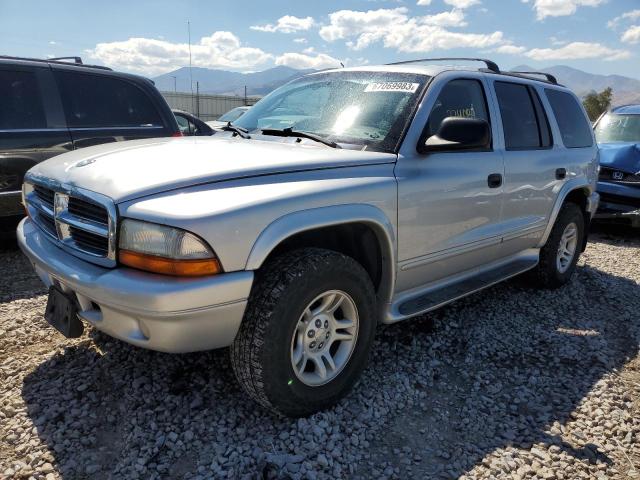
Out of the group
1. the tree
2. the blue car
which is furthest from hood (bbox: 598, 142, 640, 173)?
the tree

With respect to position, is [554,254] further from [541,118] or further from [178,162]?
[178,162]

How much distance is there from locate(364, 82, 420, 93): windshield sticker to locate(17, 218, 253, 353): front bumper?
5.31ft

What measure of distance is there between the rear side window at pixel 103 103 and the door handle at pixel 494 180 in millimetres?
3543

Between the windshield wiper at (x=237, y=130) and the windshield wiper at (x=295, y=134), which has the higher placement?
the windshield wiper at (x=295, y=134)

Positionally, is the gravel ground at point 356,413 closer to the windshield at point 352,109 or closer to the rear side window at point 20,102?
the windshield at point 352,109

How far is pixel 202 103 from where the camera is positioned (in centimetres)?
2186

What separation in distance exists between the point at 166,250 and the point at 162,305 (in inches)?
8.5

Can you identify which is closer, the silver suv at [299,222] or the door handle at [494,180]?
the silver suv at [299,222]

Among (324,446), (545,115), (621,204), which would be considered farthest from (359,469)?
(621,204)

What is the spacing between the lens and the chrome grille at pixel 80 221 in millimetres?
2100

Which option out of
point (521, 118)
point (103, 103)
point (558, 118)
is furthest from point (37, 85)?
point (558, 118)

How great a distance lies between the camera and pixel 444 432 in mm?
2512

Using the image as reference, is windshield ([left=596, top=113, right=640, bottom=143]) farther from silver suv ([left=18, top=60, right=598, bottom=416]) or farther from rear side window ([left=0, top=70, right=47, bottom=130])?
rear side window ([left=0, top=70, right=47, bottom=130])

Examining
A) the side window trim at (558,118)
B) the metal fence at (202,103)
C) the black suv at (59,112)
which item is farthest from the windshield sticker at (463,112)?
the metal fence at (202,103)
